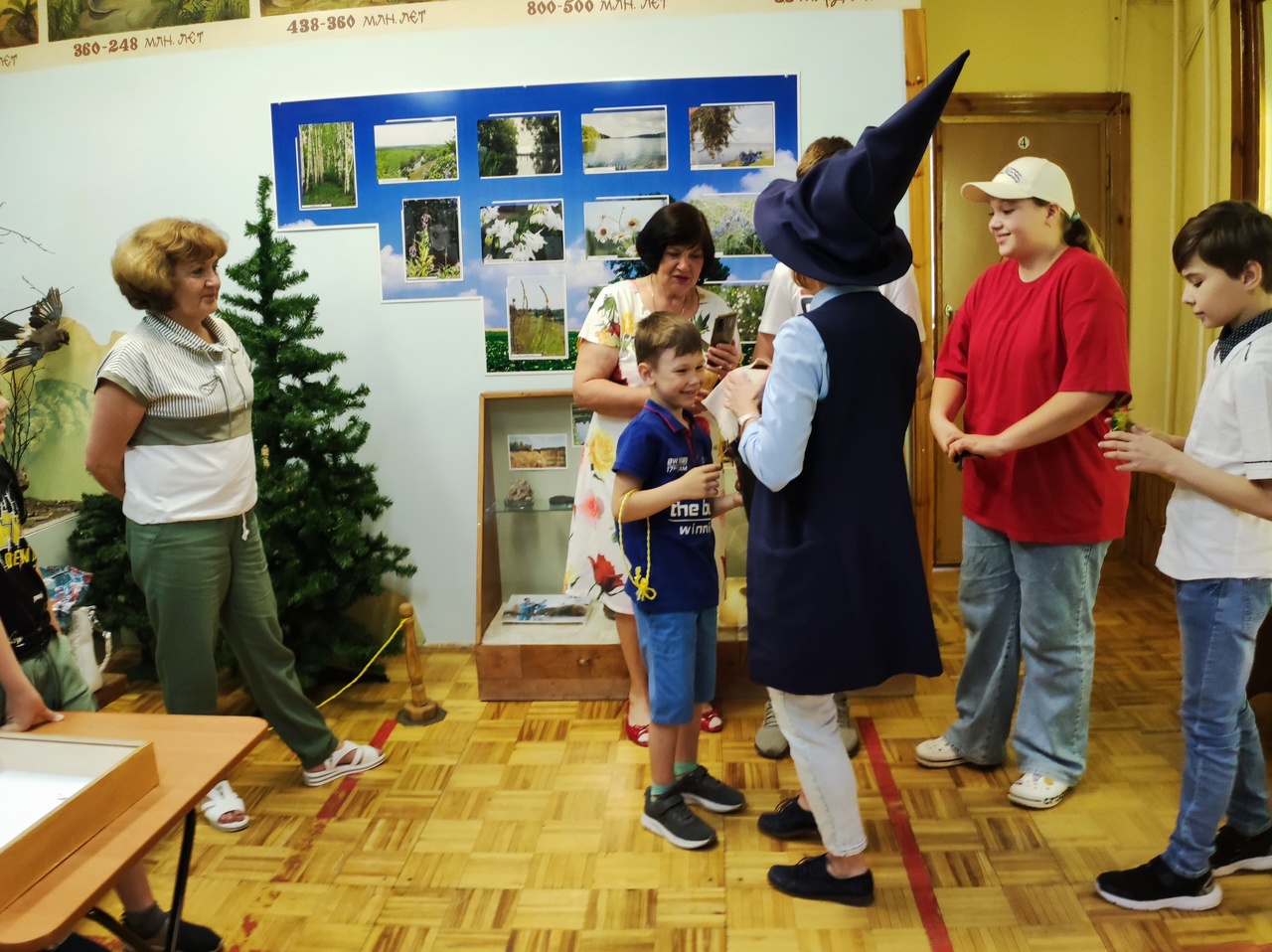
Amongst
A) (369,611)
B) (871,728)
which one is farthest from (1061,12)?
(369,611)

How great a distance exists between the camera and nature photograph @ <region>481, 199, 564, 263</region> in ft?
11.5

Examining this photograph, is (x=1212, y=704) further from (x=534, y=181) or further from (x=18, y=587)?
(x=534, y=181)

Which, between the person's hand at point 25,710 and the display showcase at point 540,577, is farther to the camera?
the display showcase at point 540,577

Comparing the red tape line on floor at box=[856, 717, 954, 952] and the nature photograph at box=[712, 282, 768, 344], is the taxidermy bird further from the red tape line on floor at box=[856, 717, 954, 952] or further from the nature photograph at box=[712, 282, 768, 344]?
the red tape line on floor at box=[856, 717, 954, 952]

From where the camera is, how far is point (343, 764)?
2844mm

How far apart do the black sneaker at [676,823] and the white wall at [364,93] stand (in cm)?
149

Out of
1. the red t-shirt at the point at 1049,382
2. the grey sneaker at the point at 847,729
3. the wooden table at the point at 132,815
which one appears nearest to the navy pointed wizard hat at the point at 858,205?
the red t-shirt at the point at 1049,382

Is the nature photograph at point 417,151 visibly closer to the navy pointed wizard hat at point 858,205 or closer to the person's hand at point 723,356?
the person's hand at point 723,356

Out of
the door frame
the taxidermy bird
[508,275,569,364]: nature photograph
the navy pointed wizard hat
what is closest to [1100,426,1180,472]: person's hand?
the navy pointed wizard hat

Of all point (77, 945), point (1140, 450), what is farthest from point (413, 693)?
point (1140, 450)

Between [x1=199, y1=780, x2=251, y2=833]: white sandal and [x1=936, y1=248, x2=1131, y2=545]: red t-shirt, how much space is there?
2.08m

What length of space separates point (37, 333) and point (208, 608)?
5.68 feet

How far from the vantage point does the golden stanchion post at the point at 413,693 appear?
315 centimetres

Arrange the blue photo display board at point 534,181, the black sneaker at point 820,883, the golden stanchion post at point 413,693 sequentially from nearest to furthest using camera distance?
1. the black sneaker at point 820,883
2. the golden stanchion post at point 413,693
3. the blue photo display board at point 534,181
